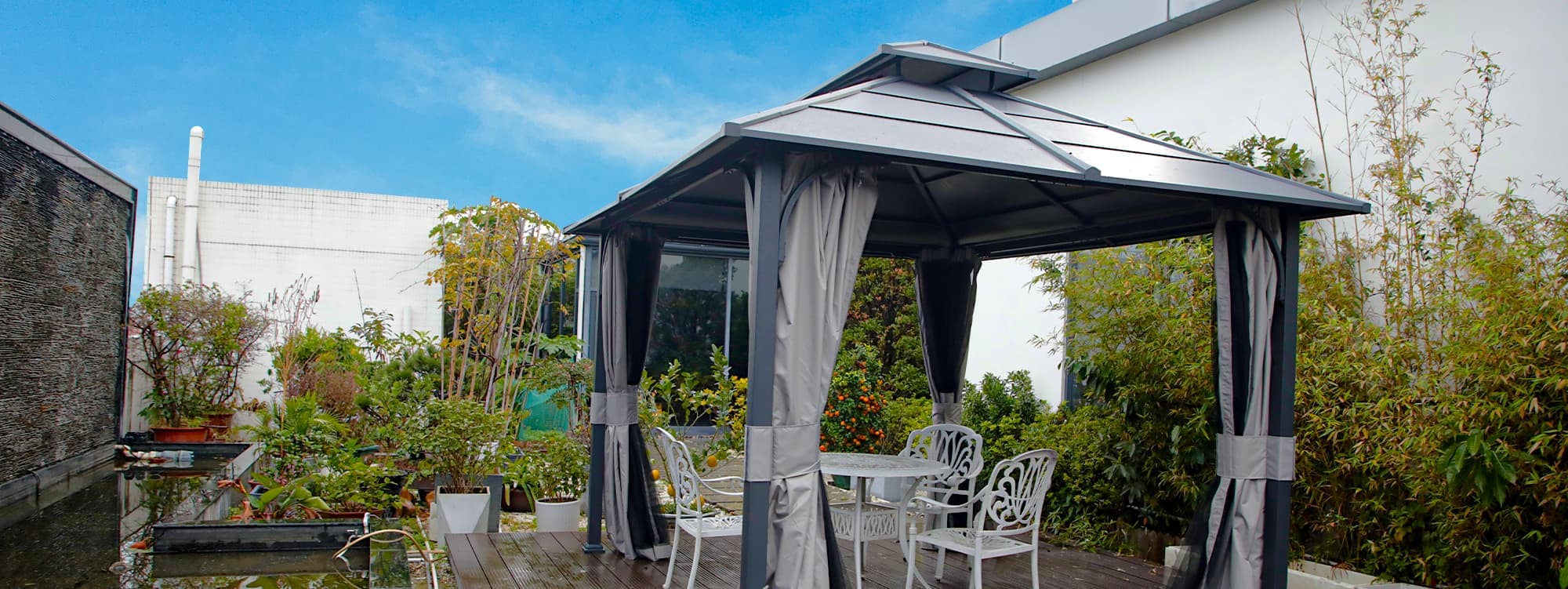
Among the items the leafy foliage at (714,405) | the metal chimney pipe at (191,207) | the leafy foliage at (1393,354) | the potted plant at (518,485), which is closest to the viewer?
the leafy foliage at (1393,354)

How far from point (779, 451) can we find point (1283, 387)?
219 centimetres

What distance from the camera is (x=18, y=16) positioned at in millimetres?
10359

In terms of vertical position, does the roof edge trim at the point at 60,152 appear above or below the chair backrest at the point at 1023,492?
above

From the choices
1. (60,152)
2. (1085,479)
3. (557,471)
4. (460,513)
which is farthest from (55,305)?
(1085,479)

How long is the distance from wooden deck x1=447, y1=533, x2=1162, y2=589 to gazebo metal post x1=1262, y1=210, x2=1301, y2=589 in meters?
1.23

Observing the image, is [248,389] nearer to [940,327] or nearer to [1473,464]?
[940,327]

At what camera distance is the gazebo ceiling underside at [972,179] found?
10.6 ft

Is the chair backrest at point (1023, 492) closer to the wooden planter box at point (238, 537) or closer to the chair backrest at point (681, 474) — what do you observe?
the chair backrest at point (681, 474)

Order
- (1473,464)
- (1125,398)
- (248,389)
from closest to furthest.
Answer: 1. (1473,464)
2. (1125,398)
3. (248,389)

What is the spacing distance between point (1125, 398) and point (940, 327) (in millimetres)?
1176

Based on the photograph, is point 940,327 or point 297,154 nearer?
point 940,327

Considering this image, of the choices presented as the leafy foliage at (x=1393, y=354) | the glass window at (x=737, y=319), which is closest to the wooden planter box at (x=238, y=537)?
the leafy foliage at (x=1393, y=354)

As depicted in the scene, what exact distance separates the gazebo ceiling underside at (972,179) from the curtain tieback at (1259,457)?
37.5 inches

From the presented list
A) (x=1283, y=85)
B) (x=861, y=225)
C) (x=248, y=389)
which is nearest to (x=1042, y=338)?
(x=1283, y=85)
